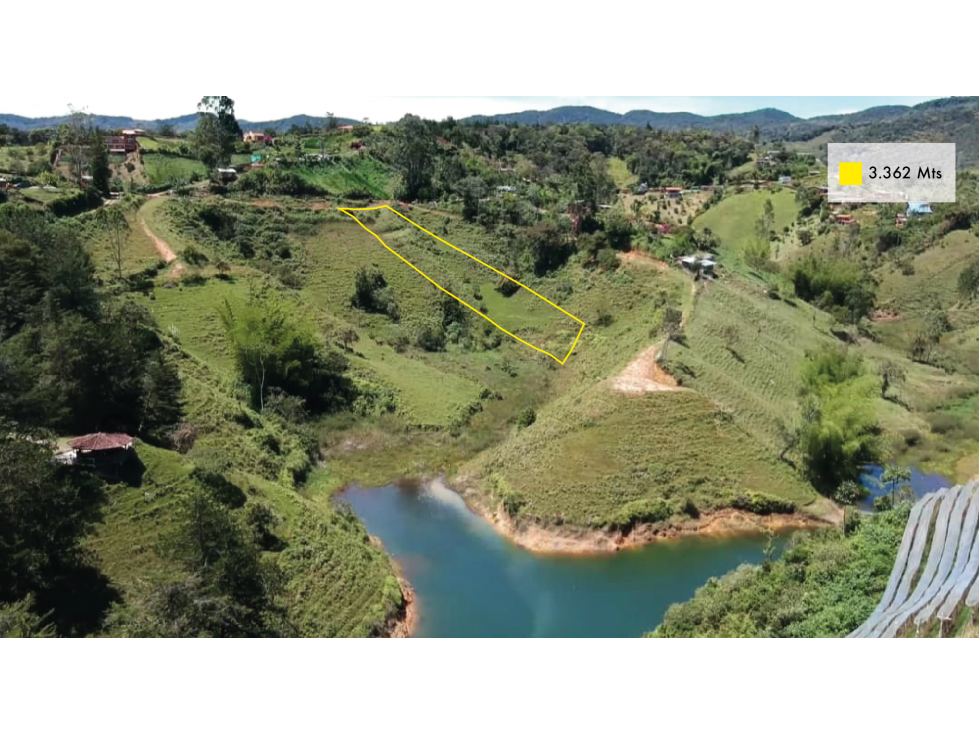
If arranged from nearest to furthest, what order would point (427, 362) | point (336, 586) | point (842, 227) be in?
point (336, 586) < point (427, 362) < point (842, 227)

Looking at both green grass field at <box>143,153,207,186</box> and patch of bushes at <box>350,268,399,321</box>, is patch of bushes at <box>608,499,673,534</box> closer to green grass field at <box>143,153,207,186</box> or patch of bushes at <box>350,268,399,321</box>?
patch of bushes at <box>350,268,399,321</box>

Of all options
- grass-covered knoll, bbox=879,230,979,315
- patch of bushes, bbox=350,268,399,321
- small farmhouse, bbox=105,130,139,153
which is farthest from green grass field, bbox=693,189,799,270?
small farmhouse, bbox=105,130,139,153

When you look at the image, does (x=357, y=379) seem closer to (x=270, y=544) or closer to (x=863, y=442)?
(x=270, y=544)

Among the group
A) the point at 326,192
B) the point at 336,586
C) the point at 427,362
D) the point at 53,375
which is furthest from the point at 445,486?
the point at 326,192

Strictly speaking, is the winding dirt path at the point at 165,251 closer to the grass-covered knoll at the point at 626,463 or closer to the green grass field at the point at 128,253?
the green grass field at the point at 128,253

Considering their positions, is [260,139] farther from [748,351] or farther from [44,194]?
[748,351]
